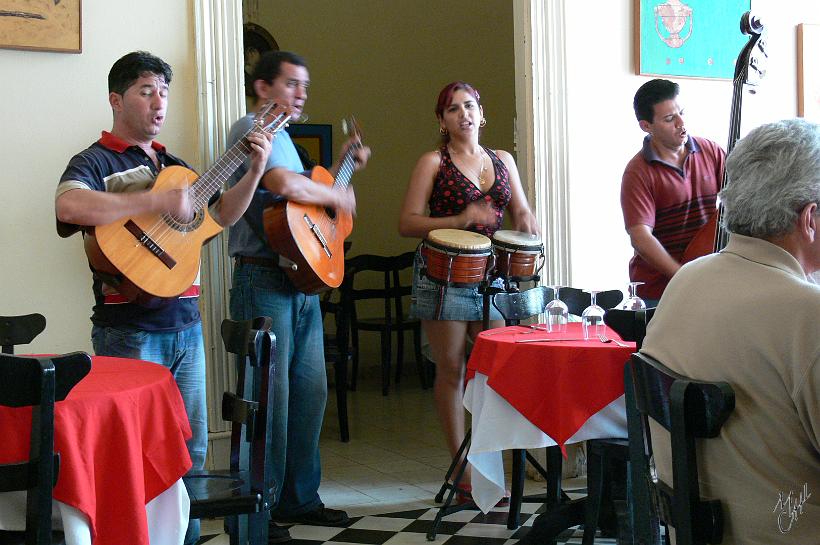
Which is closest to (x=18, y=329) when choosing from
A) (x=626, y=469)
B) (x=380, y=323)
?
(x=626, y=469)

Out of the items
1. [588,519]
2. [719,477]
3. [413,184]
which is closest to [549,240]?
[413,184]

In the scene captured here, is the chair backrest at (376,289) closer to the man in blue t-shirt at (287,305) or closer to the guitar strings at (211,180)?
the man in blue t-shirt at (287,305)

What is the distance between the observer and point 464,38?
7.84 metres

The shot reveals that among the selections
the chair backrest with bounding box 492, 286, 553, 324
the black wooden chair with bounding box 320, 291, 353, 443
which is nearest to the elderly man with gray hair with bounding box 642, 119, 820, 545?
the chair backrest with bounding box 492, 286, 553, 324

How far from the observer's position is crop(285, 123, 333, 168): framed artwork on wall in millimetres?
7410

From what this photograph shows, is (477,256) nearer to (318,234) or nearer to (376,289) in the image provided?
(318,234)

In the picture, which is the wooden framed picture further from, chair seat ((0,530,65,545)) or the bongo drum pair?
chair seat ((0,530,65,545))

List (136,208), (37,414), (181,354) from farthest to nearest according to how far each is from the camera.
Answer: (181,354) < (136,208) < (37,414)

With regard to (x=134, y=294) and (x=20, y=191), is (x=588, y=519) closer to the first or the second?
(x=134, y=294)

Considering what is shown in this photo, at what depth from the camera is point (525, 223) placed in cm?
391

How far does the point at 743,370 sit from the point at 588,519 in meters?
1.70

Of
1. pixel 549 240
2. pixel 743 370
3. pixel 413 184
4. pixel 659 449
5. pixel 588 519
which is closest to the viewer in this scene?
pixel 743 370

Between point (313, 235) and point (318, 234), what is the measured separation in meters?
0.04

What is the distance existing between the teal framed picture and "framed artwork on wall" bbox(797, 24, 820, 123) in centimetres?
37
